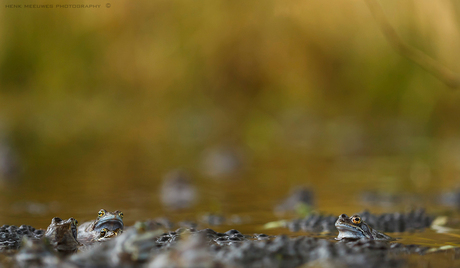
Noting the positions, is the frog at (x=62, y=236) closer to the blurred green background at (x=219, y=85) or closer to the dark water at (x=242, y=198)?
the dark water at (x=242, y=198)

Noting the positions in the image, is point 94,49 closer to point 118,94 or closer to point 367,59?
point 118,94

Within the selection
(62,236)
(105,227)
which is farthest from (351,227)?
(62,236)

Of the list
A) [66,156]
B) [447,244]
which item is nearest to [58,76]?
[66,156]

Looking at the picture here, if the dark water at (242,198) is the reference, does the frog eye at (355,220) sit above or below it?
below

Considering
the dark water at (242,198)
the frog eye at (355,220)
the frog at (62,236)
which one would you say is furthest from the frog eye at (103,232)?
the frog eye at (355,220)

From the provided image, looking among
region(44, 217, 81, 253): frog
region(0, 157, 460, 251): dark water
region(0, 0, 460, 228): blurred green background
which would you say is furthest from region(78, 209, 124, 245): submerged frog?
region(0, 0, 460, 228): blurred green background
